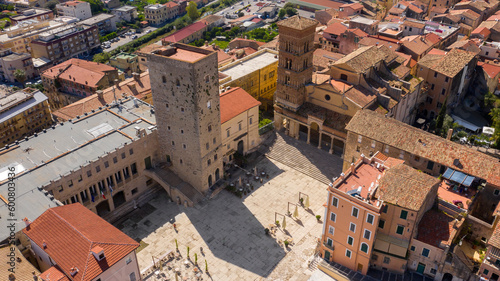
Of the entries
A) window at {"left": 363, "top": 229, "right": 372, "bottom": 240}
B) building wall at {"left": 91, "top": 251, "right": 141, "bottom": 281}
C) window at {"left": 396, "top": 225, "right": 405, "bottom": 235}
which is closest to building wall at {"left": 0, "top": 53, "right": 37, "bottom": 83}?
building wall at {"left": 91, "top": 251, "right": 141, "bottom": 281}

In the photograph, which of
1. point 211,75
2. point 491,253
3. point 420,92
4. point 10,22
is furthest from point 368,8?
point 10,22

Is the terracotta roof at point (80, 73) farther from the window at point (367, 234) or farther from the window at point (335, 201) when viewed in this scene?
the window at point (367, 234)

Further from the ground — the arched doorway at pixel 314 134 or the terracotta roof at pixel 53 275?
the terracotta roof at pixel 53 275

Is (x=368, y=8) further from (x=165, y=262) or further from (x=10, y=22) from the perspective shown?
(x=10, y=22)

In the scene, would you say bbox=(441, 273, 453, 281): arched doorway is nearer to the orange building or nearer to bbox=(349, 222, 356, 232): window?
the orange building

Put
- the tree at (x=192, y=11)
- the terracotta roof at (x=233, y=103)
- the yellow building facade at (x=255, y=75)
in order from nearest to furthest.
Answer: the terracotta roof at (x=233, y=103)
the yellow building facade at (x=255, y=75)
the tree at (x=192, y=11)

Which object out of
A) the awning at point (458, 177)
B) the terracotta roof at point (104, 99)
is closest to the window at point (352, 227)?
the awning at point (458, 177)
